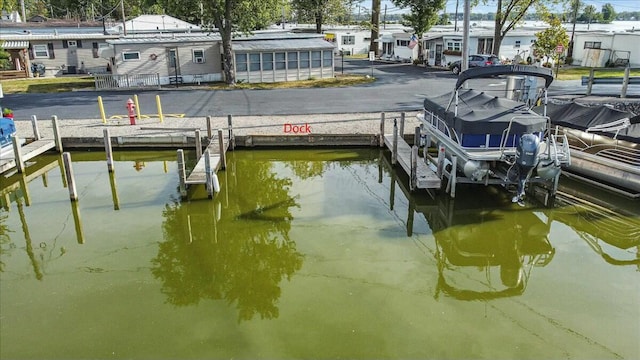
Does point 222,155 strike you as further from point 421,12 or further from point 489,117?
point 421,12

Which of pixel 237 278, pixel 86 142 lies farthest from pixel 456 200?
pixel 86 142

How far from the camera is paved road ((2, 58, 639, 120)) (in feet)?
74.1

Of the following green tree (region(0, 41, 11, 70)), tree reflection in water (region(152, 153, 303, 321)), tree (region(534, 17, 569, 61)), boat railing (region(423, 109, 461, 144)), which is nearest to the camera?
tree reflection in water (region(152, 153, 303, 321))

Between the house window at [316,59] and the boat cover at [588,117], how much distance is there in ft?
60.8

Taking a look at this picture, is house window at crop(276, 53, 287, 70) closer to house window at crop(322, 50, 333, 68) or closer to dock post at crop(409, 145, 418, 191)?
house window at crop(322, 50, 333, 68)

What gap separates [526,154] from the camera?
11633 mm

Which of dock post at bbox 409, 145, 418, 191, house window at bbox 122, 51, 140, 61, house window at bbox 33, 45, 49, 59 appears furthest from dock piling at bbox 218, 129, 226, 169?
house window at bbox 33, 45, 49, 59

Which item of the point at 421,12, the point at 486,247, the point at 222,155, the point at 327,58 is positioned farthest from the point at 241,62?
the point at 486,247

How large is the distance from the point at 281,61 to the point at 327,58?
3.31 m

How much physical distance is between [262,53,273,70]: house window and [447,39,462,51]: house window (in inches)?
640

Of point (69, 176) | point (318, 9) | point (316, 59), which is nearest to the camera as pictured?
point (69, 176)

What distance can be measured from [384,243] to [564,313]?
3877mm

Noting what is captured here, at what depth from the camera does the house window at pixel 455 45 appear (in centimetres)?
3900

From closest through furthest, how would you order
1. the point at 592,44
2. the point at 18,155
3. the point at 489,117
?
the point at 489,117, the point at 18,155, the point at 592,44
